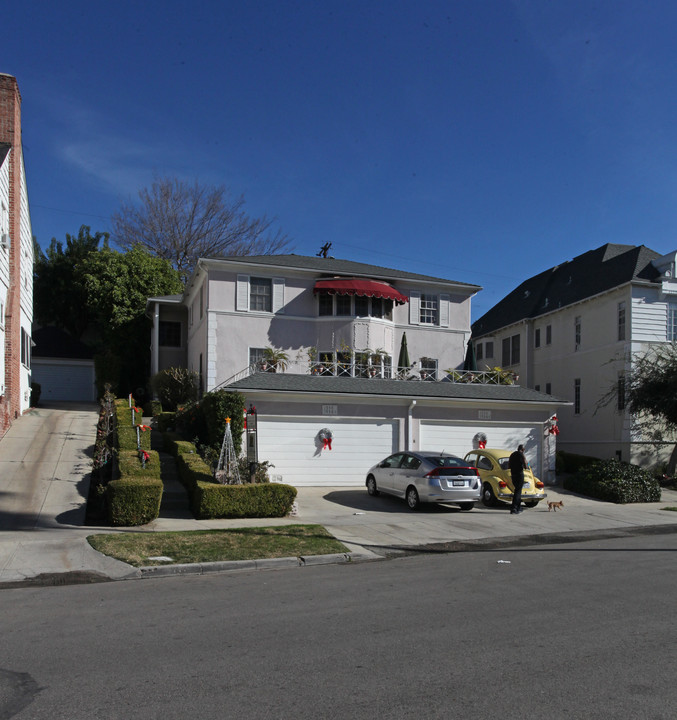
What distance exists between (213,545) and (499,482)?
950 centimetres

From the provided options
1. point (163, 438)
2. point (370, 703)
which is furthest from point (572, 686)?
point (163, 438)

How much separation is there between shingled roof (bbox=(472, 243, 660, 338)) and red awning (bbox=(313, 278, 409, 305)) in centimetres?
1043

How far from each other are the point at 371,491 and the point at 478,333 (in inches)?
954

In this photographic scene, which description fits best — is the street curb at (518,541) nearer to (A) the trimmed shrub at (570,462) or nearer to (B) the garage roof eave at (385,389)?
(B) the garage roof eave at (385,389)

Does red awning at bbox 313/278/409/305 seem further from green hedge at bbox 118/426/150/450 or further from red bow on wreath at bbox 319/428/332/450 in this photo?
green hedge at bbox 118/426/150/450

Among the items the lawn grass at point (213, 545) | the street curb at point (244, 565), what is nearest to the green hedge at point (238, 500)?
the lawn grass at point (213, 545)

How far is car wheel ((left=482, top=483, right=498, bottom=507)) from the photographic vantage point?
60.3 ft

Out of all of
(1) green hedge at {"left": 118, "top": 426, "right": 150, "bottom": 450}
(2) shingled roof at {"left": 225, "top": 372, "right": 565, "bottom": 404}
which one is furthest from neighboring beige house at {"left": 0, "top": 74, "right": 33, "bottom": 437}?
(2) shingled roof at {"left": 225, "top": 372, "right": 565, "bottom": 404}

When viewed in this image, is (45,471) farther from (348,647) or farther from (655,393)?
(655,393)

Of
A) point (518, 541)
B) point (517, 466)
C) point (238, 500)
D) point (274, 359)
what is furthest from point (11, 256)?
point (518, 541)

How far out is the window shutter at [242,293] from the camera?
1021 inches

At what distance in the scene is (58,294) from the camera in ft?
130

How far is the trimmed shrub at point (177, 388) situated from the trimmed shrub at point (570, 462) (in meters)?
14.8

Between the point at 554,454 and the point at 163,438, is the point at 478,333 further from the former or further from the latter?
the point at 163,438
